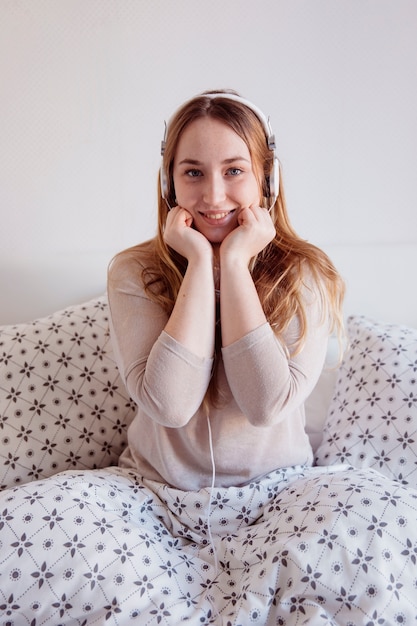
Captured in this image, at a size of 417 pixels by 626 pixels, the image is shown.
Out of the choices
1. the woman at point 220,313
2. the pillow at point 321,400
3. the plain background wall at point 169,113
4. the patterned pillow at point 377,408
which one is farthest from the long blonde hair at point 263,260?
the plain background wall at point 169,113

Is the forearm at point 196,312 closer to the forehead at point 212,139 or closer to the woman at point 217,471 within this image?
the woman at point 217,471

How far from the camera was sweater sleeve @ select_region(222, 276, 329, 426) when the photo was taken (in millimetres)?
1134

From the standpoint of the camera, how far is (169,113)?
1738 mm

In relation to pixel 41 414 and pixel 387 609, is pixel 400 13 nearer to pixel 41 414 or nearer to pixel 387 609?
pixel 41 414

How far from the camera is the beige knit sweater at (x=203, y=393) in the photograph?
1.14 metres

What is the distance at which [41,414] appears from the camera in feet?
4.79

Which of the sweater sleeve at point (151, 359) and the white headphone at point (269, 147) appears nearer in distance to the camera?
the sweater sleeve at point (151, 359)

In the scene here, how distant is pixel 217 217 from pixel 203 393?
0.31m

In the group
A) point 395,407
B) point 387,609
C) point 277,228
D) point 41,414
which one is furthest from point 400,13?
point 387,609

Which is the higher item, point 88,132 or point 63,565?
point 88,132

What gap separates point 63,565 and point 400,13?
1515mm

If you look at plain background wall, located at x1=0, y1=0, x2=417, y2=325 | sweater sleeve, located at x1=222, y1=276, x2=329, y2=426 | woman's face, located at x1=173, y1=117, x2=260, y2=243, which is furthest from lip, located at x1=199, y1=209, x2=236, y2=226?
plain background wall, located at x1=0, y1=0, x2=417, y2=325

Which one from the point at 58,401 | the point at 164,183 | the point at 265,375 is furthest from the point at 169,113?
the point at 265,375

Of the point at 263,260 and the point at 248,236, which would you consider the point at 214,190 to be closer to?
the point at 248,236
